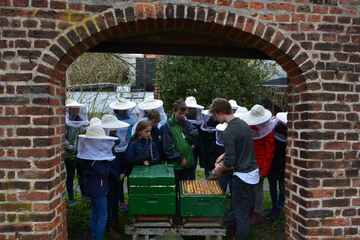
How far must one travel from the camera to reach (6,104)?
2.73 metres

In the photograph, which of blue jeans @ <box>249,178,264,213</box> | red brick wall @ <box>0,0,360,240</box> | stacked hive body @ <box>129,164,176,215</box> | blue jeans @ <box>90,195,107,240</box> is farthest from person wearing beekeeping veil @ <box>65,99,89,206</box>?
blue jeans @ <box>249,178,264,213</box>

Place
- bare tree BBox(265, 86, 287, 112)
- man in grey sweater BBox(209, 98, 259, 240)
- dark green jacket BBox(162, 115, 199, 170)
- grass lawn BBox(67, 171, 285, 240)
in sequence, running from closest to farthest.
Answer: man in grey sweater BBox(209, 98, 259, 240), grass lawn BBox(67, 171, 285, 240), dark green jacket BBox(162, 115, 199, 170), bare tree BBox(265, 86, 287, 112)

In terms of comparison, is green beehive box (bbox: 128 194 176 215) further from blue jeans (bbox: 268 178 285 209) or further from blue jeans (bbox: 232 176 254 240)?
blue jeans (bbox: 268 178 285 209)

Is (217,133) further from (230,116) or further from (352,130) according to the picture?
(352,130)

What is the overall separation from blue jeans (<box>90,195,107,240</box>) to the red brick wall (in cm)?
50

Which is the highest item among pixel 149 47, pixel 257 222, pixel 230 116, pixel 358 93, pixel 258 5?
pixel 258 5

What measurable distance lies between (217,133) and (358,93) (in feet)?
7.74

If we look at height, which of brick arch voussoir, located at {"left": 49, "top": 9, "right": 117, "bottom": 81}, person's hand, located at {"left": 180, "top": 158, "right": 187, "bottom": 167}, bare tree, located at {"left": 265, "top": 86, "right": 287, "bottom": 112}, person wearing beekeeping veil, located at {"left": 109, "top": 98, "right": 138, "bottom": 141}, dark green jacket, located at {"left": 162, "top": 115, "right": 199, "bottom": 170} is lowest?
person's hand, located at {"left": 180, "top": 158, "right": 187, "bottom": 167}

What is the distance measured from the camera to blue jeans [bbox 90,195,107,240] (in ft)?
11.7

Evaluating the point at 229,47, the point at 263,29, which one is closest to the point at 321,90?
the point at 263,29

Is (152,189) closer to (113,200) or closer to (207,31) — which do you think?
(113,200)

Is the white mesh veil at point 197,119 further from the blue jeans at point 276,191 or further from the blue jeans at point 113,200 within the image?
the blue jeans at point 113,200

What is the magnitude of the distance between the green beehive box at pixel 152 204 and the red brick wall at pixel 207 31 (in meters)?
0.88

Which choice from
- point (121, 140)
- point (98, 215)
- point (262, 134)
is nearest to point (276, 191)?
point (262, 134)
